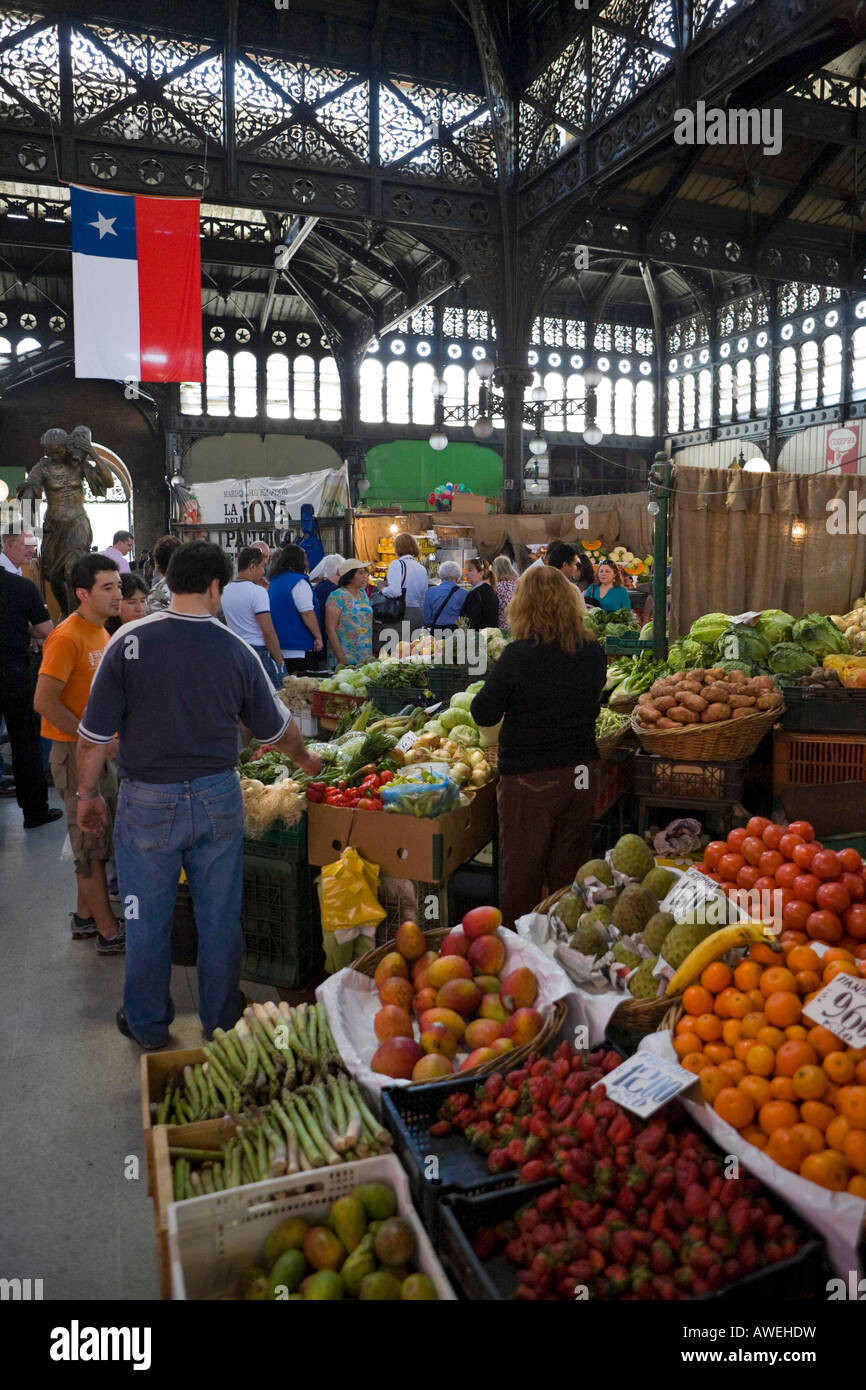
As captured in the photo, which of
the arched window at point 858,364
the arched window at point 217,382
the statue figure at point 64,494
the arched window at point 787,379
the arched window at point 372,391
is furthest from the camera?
the arched window at point 372,391

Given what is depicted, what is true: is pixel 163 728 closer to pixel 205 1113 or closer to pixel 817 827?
pixel 205 1113

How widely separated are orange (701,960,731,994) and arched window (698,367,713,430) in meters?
23.8

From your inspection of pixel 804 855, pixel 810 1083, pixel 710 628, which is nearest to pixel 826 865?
pixel 804 855

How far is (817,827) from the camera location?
Result: 4.06 meters

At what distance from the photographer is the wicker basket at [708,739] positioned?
4188 mm

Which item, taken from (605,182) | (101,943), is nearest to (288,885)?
(101,943)

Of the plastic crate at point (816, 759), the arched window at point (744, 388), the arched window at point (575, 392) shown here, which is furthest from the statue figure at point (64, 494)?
the arched window at point (575, 392)

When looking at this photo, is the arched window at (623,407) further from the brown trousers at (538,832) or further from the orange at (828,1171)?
the orange at (828,1171)

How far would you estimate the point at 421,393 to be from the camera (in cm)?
2439

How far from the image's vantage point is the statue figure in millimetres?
7676

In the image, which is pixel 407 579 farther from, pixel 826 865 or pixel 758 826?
pixel 826 865

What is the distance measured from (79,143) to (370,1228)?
11.7m

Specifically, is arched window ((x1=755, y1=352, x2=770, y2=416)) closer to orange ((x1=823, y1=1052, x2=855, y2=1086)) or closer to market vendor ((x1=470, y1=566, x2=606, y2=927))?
market vendor ((x1=470, y1=566, x2=606, y2=927))

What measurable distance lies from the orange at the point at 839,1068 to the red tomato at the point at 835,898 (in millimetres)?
601
